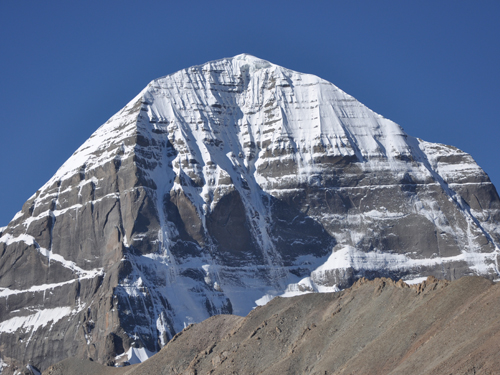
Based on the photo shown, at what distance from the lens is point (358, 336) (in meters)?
146

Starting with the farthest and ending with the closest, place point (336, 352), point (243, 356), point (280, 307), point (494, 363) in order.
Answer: point (280, 307), point (243, 356), point (336, 352), point (494, 363)

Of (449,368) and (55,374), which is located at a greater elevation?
(55,374)

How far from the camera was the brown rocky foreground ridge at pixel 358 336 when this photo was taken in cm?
12144

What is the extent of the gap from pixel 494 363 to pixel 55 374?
113418mm

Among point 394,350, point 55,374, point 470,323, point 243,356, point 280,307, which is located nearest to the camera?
point 470,323

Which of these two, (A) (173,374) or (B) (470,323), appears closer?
(B) (470,323)

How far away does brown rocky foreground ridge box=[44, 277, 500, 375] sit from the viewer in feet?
398

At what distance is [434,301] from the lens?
139750 mm

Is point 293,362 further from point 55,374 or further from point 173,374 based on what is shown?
point 55,374

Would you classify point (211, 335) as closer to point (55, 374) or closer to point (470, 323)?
point (55, 374)

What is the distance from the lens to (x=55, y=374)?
197250mm

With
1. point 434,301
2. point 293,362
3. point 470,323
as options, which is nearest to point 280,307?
point 293,362

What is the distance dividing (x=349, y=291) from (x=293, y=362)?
23507 millimetres

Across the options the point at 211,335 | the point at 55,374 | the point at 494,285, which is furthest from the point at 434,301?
the point at 55,374
